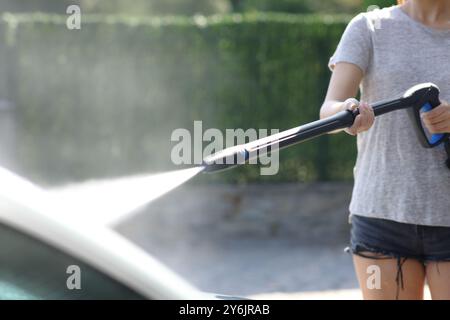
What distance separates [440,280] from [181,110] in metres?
6.10

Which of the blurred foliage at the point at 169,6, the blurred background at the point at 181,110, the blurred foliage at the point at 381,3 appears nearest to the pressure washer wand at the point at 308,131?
the blurred foliage at the point at 381,3

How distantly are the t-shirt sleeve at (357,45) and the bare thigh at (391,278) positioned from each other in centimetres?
63

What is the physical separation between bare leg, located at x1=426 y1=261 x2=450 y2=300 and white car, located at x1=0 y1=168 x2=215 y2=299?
1.42 m

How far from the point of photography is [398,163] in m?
2.80

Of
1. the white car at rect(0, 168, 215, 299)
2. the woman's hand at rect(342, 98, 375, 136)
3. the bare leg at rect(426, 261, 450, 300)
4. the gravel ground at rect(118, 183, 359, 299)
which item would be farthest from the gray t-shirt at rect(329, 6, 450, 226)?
the gravel ground at rect(118, 183, 359, 299)

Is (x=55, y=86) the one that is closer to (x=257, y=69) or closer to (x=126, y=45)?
(x=126, y=45)

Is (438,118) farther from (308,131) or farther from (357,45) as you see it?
(308,131)

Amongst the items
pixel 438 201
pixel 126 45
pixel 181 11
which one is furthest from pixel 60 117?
pixel 181 11

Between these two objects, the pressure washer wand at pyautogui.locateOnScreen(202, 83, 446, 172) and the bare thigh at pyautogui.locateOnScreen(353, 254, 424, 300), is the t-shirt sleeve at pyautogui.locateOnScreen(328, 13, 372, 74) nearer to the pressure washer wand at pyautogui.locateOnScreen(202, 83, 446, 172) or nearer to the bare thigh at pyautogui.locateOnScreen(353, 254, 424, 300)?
the pressure washer wand at pyautogui.locateOnScreen(202, 83, 446, 172)

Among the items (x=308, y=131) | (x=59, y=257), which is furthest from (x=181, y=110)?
(x=59, y=257)

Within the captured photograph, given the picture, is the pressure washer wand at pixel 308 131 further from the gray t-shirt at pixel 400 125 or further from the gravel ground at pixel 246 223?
the gravel ground at pixel 246 223

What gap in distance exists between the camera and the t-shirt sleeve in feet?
9.21

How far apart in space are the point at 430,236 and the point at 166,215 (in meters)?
5.80

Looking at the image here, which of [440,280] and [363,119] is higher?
[363,119]
